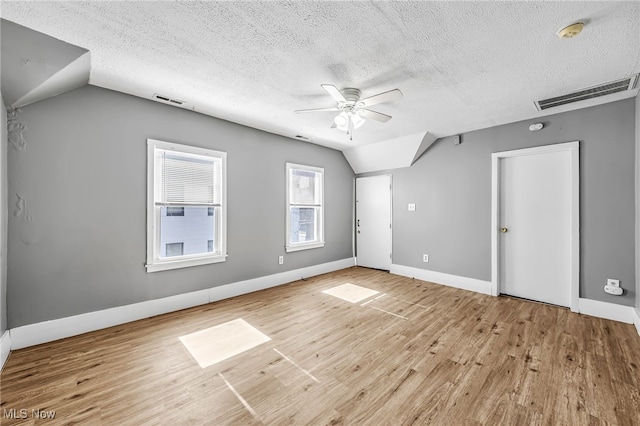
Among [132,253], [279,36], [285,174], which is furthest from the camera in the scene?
[285,174]

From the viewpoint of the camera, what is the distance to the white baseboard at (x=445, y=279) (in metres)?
4.10

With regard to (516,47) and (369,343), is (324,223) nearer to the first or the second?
(369,343)

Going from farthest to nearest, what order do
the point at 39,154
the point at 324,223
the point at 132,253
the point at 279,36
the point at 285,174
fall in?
the point at 324,223, the point at 285,174, the point at 132,253, the point at 39,154, the point at 279,36

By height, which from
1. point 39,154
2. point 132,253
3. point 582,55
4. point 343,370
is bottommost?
point 343,370

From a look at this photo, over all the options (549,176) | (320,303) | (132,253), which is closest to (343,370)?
(320,303)

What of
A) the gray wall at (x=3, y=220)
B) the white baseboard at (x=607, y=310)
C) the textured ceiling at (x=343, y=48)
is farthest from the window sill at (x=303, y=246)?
the white baseboard at (x=607, y=310)

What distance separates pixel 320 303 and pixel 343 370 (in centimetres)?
152

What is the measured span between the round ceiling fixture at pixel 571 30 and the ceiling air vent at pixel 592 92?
4.38 ft

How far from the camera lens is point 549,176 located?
3.55 metres

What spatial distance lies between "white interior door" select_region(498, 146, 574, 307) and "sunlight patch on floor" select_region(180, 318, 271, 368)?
12.2 ft

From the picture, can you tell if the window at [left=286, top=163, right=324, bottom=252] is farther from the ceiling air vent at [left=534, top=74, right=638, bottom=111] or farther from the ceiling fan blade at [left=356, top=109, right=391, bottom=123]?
the ceiling air vent at [left=534, top=74, right=638, bottom=111]

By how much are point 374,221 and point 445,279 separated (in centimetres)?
181

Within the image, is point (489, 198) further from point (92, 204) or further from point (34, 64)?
point (34, 64)

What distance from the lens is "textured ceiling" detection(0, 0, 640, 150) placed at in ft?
5.66
